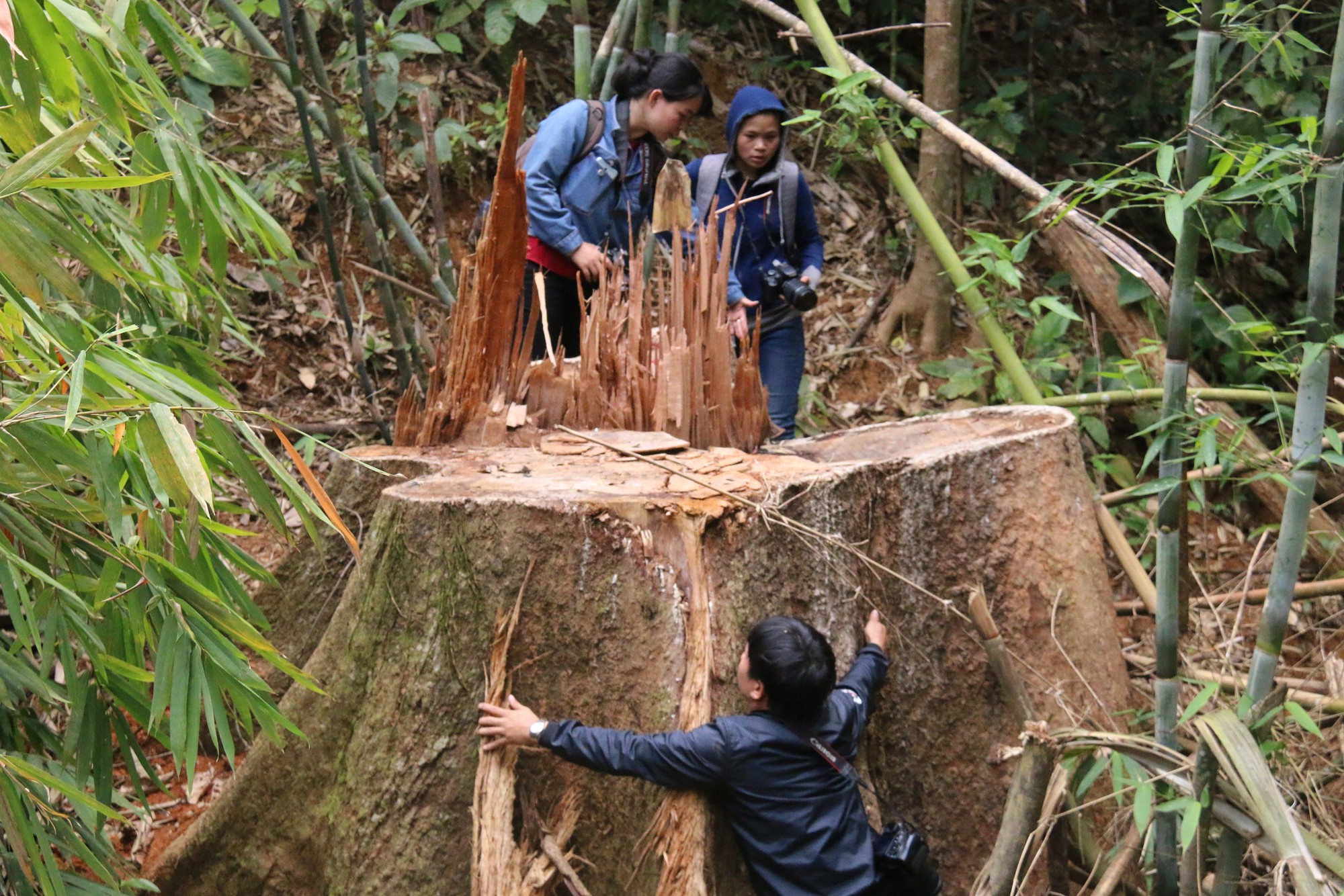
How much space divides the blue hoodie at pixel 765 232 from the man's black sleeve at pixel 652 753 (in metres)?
2.14

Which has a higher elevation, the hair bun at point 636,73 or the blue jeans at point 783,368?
the hair bun at point 636,73

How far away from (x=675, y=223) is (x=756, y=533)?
1.04m

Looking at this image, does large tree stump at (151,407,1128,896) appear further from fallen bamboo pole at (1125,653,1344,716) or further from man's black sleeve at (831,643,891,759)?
fallen bamboo pole at (1125,653,1344,716)

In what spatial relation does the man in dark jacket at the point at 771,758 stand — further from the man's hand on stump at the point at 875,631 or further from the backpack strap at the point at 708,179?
the backpack strap at the point at 708,179

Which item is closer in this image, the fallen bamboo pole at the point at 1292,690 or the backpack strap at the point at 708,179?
the fallen bamboo pole at the point at 1292,690

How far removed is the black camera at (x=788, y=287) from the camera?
12.8 ft

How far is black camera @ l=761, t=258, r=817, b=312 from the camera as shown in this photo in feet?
12.8

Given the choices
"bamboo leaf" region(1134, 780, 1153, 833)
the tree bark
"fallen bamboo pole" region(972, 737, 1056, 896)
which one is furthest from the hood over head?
"bamboo leaf" region(1134, 780, 1153, 833)

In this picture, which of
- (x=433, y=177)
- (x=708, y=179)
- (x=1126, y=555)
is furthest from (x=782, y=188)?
(x=1126, y=555)

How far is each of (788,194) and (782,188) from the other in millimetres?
34

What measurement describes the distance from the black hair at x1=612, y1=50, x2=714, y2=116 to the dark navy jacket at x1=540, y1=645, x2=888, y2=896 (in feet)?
6.71

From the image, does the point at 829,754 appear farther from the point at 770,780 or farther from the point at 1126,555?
the point at 1126,555

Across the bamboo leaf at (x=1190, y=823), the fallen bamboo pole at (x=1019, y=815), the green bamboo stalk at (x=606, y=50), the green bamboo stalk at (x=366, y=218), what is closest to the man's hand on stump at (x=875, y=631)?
the fallen bamboo pole at (x=1019, y=815)

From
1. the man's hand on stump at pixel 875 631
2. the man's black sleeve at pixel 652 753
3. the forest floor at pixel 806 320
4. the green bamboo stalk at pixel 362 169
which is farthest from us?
the forest floor at pixel 806 320
